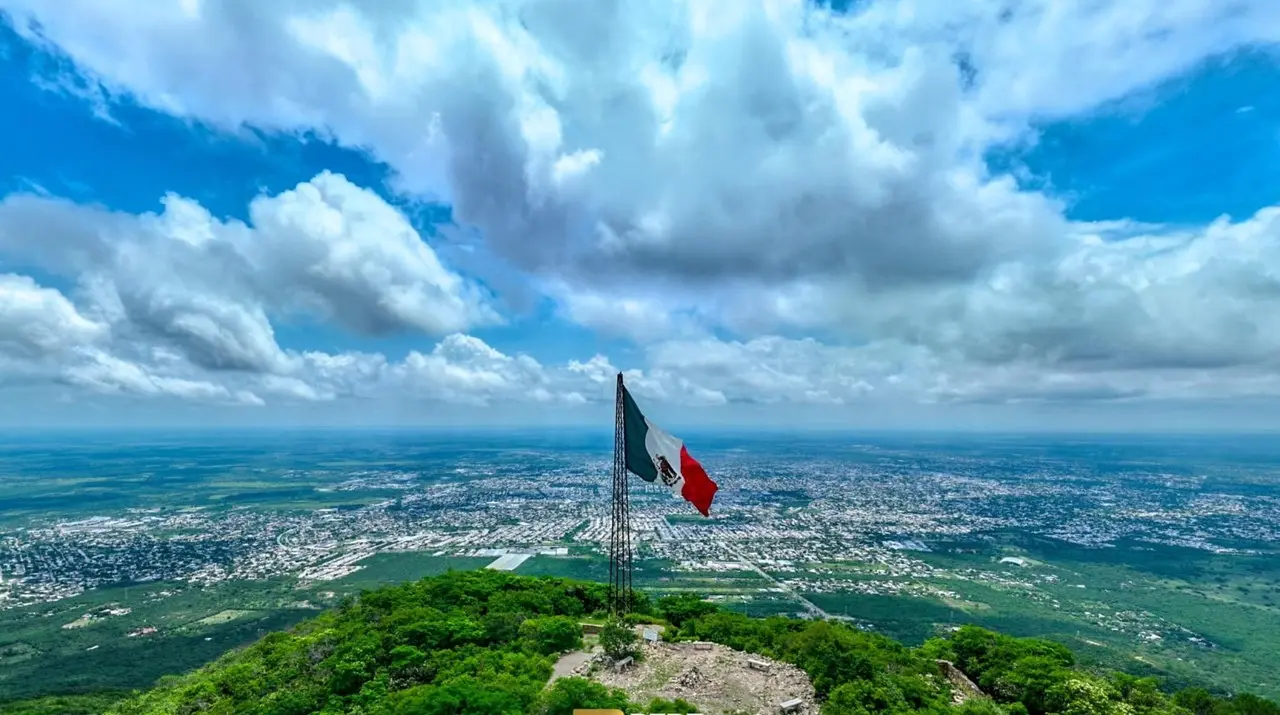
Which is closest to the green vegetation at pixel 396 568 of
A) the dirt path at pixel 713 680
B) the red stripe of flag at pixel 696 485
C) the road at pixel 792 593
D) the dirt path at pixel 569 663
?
the road at pixel 792 593

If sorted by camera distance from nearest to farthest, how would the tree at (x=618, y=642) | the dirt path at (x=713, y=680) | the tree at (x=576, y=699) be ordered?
1. the tree at (x=576, y=699)
2. the dirt path at (x=713, y=680)
3. the tree at (x=618, y=642)

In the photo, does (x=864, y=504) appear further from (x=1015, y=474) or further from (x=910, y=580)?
(x=1015, y=474)

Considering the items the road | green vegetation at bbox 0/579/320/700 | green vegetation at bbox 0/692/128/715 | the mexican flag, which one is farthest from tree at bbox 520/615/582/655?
the road

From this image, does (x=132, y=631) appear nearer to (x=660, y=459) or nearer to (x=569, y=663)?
(x=569, y=663)

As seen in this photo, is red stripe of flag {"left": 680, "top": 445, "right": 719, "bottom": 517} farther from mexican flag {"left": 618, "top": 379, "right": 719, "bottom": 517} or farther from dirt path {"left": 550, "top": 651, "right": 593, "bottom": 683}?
dirt path {"left": 550, "top": 651, "right": 593, "bottom": 683}

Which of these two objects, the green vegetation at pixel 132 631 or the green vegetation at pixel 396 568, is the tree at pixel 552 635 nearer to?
the green vegetation at pixel 132 631

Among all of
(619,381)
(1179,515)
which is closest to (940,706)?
(619,381)

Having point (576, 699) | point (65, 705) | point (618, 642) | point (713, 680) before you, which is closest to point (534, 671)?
point (618, 642)
